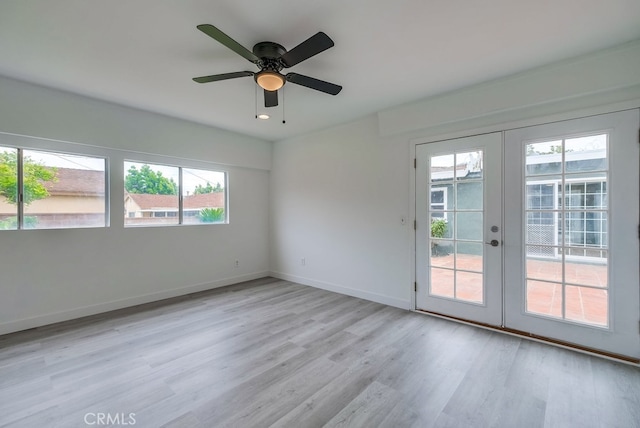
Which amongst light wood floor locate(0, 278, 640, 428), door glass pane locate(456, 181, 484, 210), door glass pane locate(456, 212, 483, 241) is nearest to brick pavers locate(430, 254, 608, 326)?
door glass pane locate(456, 212, 483, 241)

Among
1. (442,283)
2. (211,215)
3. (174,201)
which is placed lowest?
(442,283)

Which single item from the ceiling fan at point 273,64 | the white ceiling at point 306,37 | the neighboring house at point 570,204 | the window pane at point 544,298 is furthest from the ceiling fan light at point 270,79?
the window pane at point 544,298

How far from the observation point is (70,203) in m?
3.39

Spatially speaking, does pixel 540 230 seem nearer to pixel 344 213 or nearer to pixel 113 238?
pixel 344 213

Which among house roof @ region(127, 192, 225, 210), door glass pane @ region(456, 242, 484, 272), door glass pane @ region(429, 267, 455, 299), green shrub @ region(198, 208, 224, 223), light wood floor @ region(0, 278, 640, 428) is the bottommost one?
light wood floor @ region(0, 278, 640, 428)

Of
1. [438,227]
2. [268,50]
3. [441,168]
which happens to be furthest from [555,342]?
[268,50]

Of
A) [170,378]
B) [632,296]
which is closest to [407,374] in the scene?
[170,378]

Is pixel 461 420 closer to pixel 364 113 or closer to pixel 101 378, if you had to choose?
pixel 101 378

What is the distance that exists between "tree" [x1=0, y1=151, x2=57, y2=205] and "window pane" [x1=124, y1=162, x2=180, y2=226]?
2.62ft

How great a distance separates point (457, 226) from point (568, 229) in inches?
38.5

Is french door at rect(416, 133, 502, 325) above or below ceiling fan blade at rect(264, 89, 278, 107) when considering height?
below

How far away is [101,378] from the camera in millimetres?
2168

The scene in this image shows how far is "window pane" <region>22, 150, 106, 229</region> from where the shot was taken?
3.16 m

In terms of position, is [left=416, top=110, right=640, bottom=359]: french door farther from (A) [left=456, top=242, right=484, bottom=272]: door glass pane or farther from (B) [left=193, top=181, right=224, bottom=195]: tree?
(B) [left=193, top=181, right=224, bottom=195]: tree
